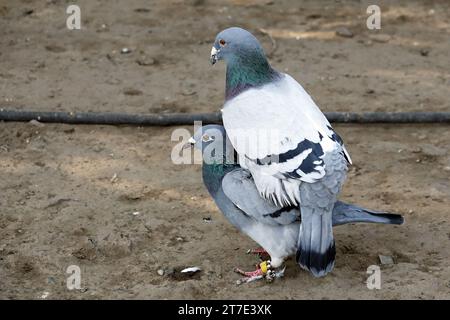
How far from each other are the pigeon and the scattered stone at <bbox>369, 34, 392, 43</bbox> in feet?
11.9

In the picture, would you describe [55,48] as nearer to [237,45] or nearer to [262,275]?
[237,45]

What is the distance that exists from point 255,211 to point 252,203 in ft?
0.15

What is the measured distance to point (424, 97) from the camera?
21.3 feet

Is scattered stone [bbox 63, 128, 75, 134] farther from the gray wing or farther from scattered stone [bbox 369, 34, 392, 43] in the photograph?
scattered stone [bbox 369, 34, 392, 43]

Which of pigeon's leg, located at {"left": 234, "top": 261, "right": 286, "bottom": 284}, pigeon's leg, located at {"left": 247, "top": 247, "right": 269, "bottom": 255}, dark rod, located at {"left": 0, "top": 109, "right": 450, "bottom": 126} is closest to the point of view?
pigeon's leg, located at {"left": 234, "top": 261, "right": 286, "bottom": 284}

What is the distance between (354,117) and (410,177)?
2.68 feet

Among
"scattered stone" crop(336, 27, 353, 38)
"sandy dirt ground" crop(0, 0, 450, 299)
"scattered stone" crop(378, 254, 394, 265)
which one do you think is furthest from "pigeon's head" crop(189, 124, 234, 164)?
"scattered stone" crop(336, 27, 353, 38)

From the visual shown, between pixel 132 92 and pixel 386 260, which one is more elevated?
pixel 132 92

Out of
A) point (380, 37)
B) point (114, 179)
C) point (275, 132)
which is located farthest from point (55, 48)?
point (275, 132)

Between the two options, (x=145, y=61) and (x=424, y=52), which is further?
(x=424, y=52)

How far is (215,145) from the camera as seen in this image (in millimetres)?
4441

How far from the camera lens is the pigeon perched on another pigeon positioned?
13.1ft

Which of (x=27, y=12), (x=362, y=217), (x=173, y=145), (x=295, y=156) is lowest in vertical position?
(x=173, y=145)

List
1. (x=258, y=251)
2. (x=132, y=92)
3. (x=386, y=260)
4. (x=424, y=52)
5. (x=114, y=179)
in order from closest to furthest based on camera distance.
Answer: (x=386, y=260)
(x=258, y=251)
(x=114, y=179)
(x=132, y=92)
(x=424, y=52)
